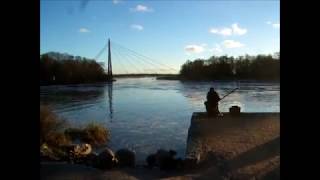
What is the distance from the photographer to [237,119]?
14.6 meters

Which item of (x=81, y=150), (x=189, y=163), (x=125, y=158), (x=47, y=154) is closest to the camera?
(x=189, y=163)

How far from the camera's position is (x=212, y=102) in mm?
14594

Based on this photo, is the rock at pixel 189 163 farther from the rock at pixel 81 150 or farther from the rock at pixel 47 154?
the rock at pixel 81 150

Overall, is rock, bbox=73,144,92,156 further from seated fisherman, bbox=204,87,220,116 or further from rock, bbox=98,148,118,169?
seated fisherman, bbox=204,87,220,116

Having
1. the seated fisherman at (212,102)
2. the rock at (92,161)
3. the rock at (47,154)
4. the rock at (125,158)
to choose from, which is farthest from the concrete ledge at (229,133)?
the rock at (47,154)

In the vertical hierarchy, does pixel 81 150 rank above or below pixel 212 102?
below

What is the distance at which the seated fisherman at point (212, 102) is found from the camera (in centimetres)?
1417

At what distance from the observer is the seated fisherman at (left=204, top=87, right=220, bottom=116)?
14.2 m

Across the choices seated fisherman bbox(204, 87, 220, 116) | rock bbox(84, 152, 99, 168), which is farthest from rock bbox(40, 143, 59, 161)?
seated fisherman bbox(204, 87, 220, 116)

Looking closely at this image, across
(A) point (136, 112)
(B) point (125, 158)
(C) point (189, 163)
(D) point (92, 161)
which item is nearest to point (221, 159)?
(C) point (189, 163)

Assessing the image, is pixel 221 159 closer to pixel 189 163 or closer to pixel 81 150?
pixel 189 163

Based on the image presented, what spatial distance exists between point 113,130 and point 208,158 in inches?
352
